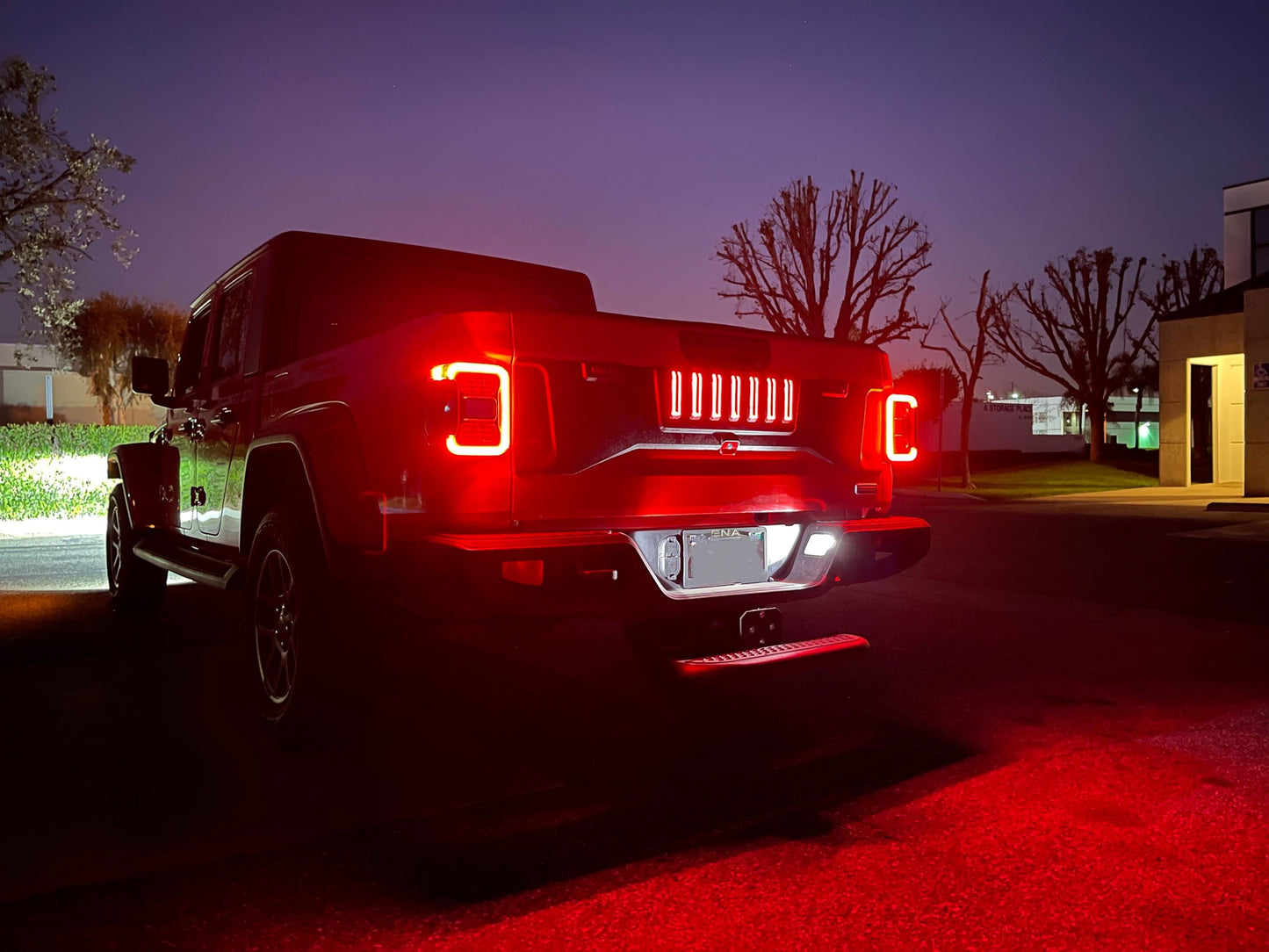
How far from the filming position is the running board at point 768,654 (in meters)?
4.12

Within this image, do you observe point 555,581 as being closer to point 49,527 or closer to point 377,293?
point 377,293

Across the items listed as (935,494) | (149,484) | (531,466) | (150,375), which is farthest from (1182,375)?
(531,466)

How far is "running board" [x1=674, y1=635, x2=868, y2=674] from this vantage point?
4.12 m

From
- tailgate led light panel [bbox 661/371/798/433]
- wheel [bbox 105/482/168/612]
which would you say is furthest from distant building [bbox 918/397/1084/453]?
tailgate led light panel [bbox 661/371/798/433]

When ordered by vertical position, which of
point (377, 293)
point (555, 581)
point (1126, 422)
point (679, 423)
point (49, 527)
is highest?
point (1126, 422)

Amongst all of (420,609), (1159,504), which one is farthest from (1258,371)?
(420,609)

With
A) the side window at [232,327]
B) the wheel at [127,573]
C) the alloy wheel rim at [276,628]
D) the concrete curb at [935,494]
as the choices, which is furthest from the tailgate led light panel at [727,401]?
the concrete curb at [935,494]

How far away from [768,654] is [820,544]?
0.61m

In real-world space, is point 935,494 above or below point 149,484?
below

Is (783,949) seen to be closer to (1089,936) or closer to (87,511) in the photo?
(1089,936)

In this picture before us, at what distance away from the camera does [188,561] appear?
583 cm

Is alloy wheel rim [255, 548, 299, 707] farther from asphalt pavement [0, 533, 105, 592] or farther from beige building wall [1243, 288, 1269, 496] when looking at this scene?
beige building wall [1243, 288, 1269, 496]

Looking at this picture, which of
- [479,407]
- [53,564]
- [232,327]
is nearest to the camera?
[479,407]

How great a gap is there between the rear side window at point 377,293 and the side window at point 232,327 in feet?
1.57
